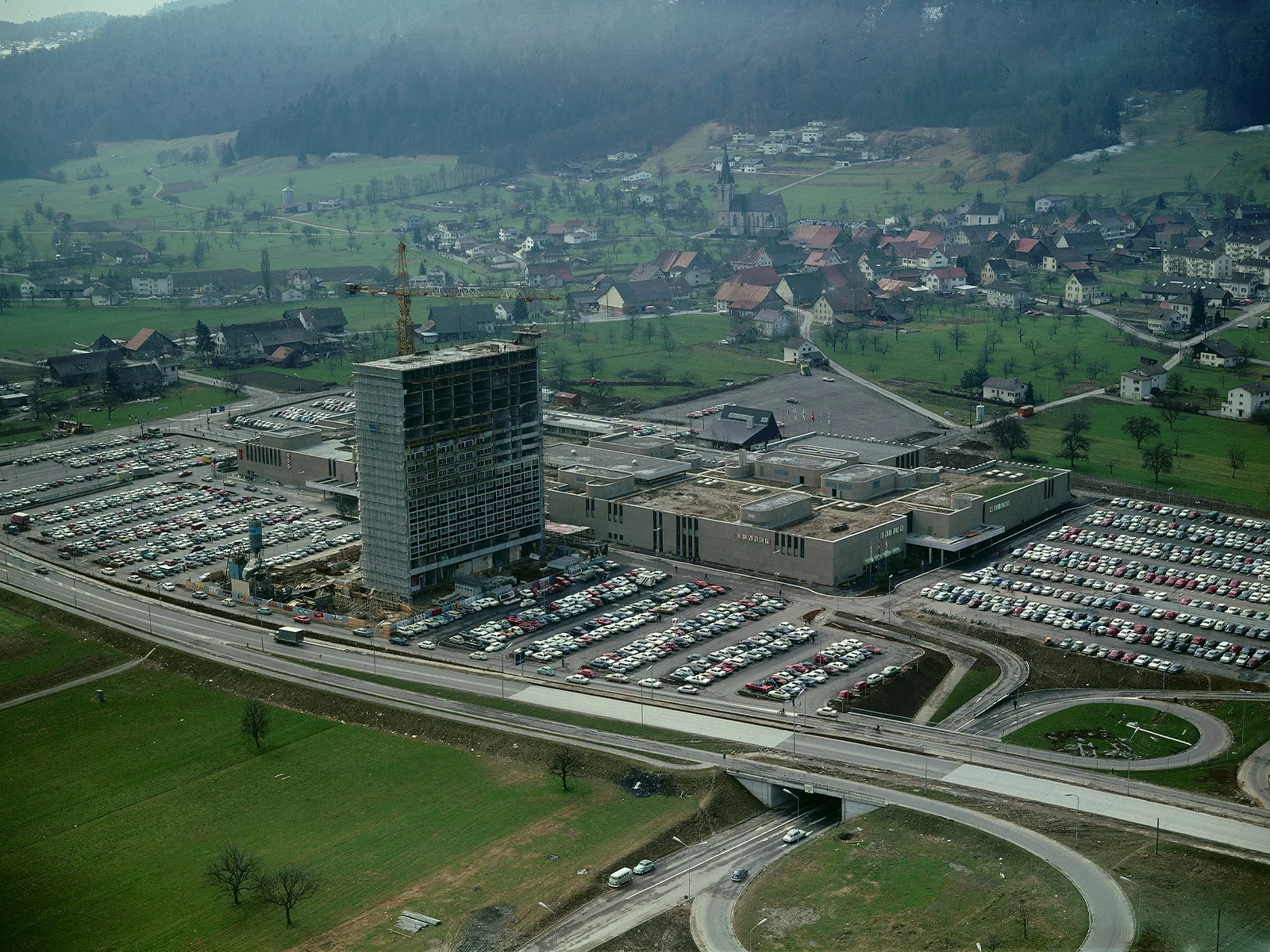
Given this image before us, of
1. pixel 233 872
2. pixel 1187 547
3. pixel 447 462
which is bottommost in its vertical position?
pixel 233 872

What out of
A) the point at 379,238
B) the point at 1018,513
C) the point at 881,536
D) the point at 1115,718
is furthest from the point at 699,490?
the point at 379,238

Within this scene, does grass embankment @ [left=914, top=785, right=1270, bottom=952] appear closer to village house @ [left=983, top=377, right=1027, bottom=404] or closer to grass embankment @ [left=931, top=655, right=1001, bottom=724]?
grass embankment @ [left=931, top=655, right=1001, bottom=724]

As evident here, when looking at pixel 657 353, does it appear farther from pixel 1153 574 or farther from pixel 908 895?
pixel 908 895

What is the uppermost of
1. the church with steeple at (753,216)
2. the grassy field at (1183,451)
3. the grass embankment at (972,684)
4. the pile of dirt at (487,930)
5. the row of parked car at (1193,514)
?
the church with steeple at (753,216)

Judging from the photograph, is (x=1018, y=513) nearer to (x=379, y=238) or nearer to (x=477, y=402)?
(x=477, y=402)

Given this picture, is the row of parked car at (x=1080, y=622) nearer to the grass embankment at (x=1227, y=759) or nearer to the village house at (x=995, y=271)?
the grass embankment at (x=1227, y=759)

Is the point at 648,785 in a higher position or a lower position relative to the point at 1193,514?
lower

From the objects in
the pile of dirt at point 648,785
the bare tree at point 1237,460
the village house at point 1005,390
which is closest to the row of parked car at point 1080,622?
the pile of dirt at point 648,785

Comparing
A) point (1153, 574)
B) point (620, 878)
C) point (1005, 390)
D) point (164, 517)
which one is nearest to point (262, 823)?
point (620, 878)
